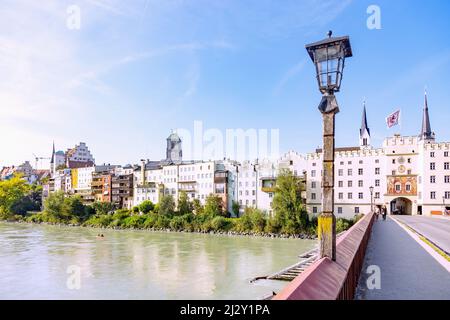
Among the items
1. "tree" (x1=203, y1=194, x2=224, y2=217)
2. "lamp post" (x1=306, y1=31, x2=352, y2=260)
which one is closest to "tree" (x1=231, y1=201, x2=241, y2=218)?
"tree" (x1=203, y1=194, x2=224, y2=217)

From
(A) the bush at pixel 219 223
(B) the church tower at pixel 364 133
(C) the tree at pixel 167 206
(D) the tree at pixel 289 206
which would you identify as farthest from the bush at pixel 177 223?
(B) the church tower at pixel 364 133

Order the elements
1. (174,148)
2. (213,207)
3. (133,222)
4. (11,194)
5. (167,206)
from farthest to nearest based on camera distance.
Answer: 1. (174,148)
2. (11,194)
3. (167,206)
4. (133,222)
5. (213,207)

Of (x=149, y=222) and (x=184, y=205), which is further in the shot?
(x=184, y=205)

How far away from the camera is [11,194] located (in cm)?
10025

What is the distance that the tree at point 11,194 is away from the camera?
97.5m

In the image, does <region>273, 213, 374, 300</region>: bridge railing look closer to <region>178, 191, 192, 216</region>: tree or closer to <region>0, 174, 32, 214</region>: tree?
<region>178, 191, 192, 216</region>: tree

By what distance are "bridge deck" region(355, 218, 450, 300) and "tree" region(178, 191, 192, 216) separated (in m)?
63.9

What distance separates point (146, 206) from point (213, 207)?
17942 mm

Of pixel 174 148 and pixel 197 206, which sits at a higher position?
pixel 174 148

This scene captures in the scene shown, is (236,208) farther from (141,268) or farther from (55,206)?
(55,206)

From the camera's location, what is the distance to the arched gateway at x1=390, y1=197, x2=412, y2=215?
188 ft

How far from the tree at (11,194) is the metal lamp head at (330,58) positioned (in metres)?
107

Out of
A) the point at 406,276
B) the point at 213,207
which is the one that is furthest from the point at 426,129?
the point at 406,276
